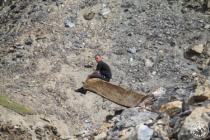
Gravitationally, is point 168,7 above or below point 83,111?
above

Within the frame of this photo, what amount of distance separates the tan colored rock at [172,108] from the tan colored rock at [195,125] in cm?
111

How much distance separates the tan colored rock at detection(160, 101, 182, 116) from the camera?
12.5 metres

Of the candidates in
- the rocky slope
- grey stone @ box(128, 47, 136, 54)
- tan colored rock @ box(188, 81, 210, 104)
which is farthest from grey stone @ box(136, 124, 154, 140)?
grey stone @ box(128, 47, 136, 54)

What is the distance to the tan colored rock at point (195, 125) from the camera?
35.1 ft

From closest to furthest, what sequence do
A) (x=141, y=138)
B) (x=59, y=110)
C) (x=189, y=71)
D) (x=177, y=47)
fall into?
(x=141, y=138), (x=59, y=110), (x=189, y=71), (x=177, y=47)

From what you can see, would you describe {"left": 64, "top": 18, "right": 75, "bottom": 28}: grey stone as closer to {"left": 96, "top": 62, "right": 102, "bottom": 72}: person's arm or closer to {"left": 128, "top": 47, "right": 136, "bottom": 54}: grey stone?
{"left": 128, "top": 47, "right": 136, "bottom": 54}: grey stone

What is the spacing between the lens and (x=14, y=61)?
18.8m

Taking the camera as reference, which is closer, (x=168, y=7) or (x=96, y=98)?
(x=96, y=98)

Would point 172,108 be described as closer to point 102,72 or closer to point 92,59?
point 102,72

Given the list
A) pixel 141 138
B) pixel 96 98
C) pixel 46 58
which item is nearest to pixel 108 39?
pixel 46 58

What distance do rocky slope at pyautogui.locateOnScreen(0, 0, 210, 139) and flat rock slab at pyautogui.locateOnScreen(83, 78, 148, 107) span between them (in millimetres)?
242

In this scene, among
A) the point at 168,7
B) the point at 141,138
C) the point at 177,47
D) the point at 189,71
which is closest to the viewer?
the point at 141,138

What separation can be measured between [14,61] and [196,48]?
6.48 meters

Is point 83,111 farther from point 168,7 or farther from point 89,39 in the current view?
point 168,7
